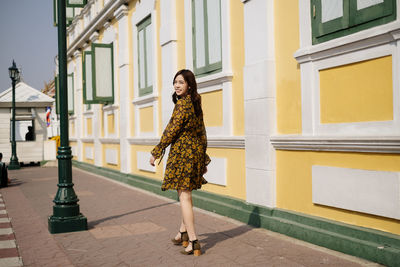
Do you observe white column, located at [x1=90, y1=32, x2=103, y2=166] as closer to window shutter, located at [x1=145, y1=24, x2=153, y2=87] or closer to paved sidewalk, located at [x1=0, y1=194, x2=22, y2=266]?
window shutter, located at [x1=145, y1=24, x2=153, y2=87]

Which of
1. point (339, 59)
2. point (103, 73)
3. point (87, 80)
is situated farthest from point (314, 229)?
point (87, 80)

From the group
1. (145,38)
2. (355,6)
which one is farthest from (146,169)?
(355,6)

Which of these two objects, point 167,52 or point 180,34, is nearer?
point 180,34

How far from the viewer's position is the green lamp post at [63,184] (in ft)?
20.3

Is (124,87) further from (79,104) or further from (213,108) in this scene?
(79,104)

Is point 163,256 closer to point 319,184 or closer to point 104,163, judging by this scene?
point 319,184

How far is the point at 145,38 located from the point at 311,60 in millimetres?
6652

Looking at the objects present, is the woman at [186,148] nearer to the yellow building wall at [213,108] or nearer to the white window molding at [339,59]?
the white window molding at [339,59]

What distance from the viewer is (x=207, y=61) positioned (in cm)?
789

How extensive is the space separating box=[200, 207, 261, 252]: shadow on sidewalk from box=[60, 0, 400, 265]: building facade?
5 cm

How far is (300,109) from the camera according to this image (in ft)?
17.9

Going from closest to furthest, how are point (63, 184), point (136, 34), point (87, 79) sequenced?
point (63, 184) → point (136, 34) → point (87, 79)

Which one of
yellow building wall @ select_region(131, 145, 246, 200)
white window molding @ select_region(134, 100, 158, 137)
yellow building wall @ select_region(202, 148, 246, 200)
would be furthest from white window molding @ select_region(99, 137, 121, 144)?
yellow building wall @ select_region(202, 148, 246, 200)

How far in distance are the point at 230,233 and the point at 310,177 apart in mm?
1297
